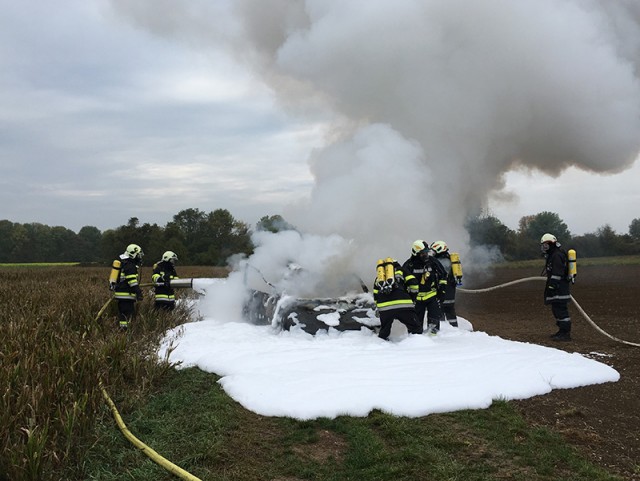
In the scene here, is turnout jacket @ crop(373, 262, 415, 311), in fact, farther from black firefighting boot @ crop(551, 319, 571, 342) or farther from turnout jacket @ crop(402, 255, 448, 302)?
black firefighting boot @ crop(551, 319, 571, 342)

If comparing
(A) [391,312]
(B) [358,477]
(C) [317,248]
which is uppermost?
(C) [317,248]

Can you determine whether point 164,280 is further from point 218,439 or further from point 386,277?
point 218,439

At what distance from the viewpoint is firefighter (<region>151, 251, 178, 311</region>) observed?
37.0 feet

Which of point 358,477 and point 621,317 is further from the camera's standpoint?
point 621,317

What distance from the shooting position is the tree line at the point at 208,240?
31922 millimetres

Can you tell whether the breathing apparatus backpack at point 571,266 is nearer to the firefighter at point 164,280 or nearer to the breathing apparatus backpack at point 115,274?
the firefighter at point 164,280

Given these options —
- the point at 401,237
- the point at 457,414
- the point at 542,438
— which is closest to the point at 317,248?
the point at 401,237

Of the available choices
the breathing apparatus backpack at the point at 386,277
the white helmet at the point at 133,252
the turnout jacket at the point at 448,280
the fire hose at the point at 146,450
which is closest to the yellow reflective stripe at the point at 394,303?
the breathing apparatus backpack at the point at 386,277

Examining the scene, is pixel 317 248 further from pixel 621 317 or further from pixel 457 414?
pixel 621 317

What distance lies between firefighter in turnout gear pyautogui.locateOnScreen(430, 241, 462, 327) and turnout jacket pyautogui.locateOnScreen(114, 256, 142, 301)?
6425mm

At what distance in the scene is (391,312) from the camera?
8766 millimetres

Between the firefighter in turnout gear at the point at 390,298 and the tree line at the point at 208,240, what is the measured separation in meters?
3.54

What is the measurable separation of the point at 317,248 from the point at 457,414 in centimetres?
578

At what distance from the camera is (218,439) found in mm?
4715
